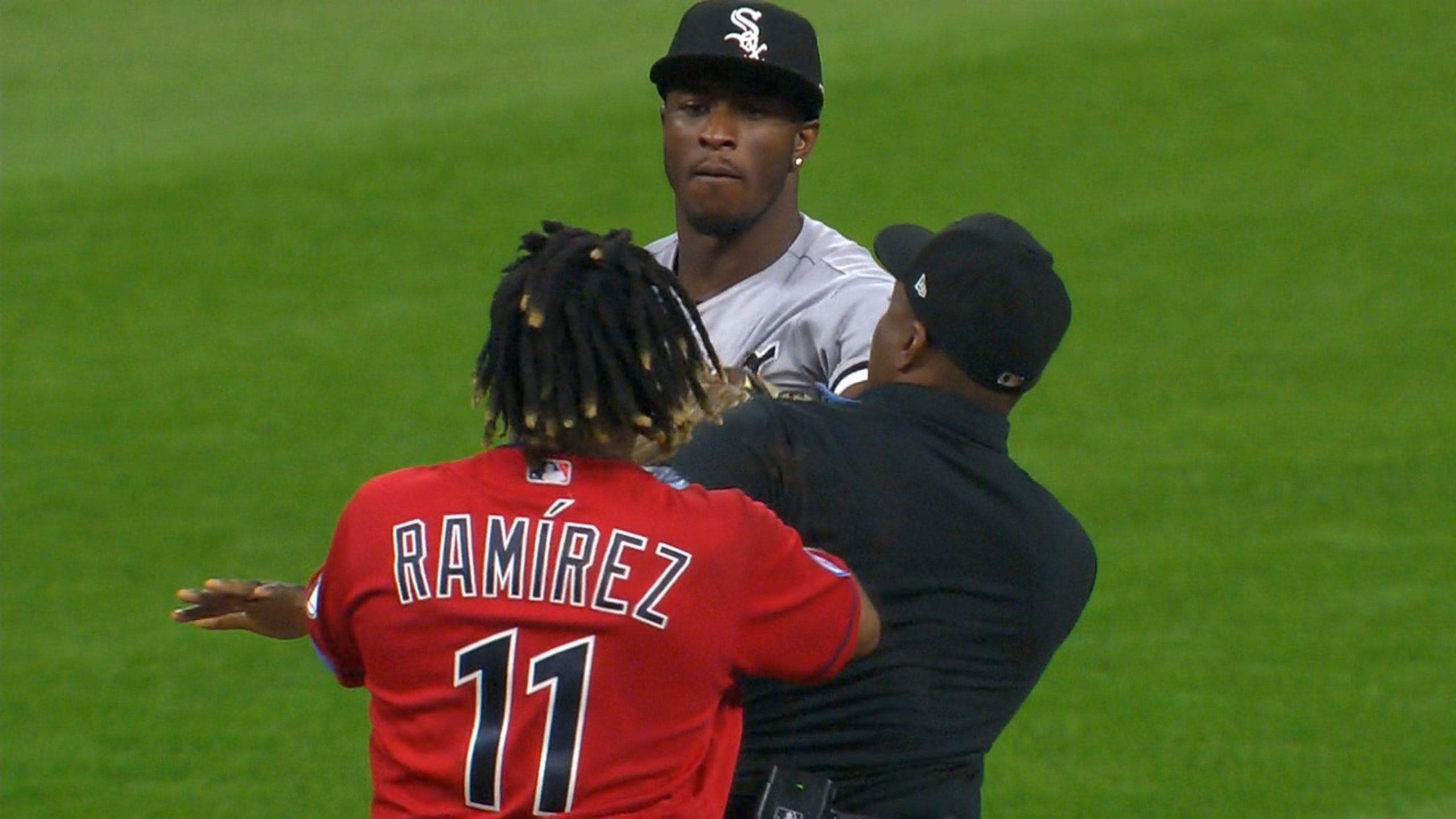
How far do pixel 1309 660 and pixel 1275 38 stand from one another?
9645 mm

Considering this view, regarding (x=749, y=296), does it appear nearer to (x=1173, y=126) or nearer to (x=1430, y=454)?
(x=1430, y=454)

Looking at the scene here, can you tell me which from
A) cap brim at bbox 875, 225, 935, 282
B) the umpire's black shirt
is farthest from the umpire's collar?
cap brim at bbox 875, 225, 935, 282

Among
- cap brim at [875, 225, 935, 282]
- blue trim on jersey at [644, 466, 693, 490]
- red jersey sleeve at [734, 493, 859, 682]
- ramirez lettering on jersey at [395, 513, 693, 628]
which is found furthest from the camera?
cap brim at [875, 225, 935, 282]

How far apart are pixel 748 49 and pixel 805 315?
0.57 m

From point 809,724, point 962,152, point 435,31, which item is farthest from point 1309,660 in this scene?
point 435,31

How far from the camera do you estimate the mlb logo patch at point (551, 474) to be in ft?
11.6

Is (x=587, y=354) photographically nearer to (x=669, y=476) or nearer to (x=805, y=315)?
(x=669, y=476)

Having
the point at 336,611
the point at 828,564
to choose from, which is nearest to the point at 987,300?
the point at 828,564

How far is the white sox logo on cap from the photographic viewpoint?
4875mm

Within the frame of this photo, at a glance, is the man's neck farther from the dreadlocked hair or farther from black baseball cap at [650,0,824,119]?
the dreadlocked hair

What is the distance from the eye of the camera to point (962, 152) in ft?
51.4

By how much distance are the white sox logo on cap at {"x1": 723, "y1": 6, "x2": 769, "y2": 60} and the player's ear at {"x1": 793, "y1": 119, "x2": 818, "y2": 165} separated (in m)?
0.24

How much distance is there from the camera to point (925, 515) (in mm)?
Result: 3867

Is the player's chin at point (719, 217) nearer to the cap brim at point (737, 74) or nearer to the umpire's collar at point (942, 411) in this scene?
the cap brim at point (737, 74)
